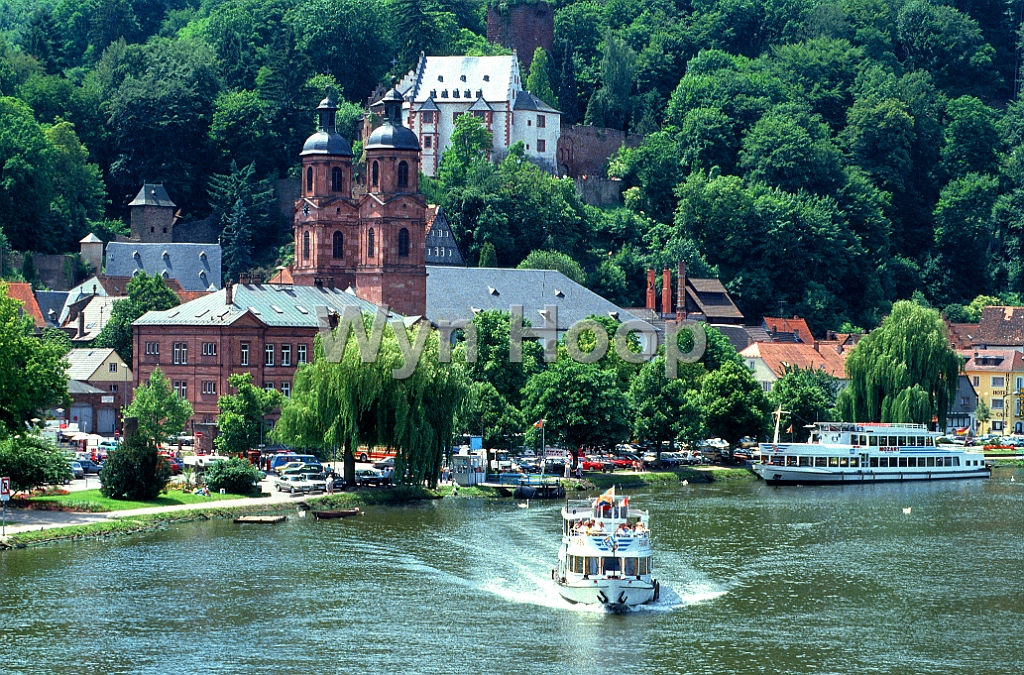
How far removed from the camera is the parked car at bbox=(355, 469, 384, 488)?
296 ft

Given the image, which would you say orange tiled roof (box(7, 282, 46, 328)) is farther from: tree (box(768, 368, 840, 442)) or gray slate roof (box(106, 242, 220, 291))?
tree (box(768, 368, 840, 442))

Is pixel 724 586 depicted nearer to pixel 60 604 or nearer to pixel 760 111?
pixel 60 604

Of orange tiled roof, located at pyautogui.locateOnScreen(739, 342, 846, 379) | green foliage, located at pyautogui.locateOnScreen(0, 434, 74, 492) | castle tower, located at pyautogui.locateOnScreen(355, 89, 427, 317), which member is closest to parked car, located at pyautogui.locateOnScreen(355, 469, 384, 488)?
green foliage, located at pyautogui.locateOnScreen(0, 434, 74, 492)

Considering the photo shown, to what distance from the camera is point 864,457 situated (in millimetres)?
109688

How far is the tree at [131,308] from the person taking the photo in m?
122

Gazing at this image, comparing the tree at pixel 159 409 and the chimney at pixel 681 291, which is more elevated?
the chimney at pixel 681 291

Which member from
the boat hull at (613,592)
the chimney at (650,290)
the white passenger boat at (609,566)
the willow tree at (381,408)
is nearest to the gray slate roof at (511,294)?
the chimney at (650,290)

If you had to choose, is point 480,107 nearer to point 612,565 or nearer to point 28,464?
point 28,464

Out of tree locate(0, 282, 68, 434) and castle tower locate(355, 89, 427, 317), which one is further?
castle tower locate(355, 89, 427, 317)

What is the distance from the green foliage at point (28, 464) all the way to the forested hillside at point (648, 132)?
7210cm

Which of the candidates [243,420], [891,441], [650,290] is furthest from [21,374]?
[650,290]

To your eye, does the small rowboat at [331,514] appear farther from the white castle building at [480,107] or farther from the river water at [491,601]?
the white castle building at [480,107]

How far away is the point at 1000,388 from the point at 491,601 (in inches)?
3466

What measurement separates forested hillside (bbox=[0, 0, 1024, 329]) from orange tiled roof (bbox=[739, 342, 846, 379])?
18111 mm
